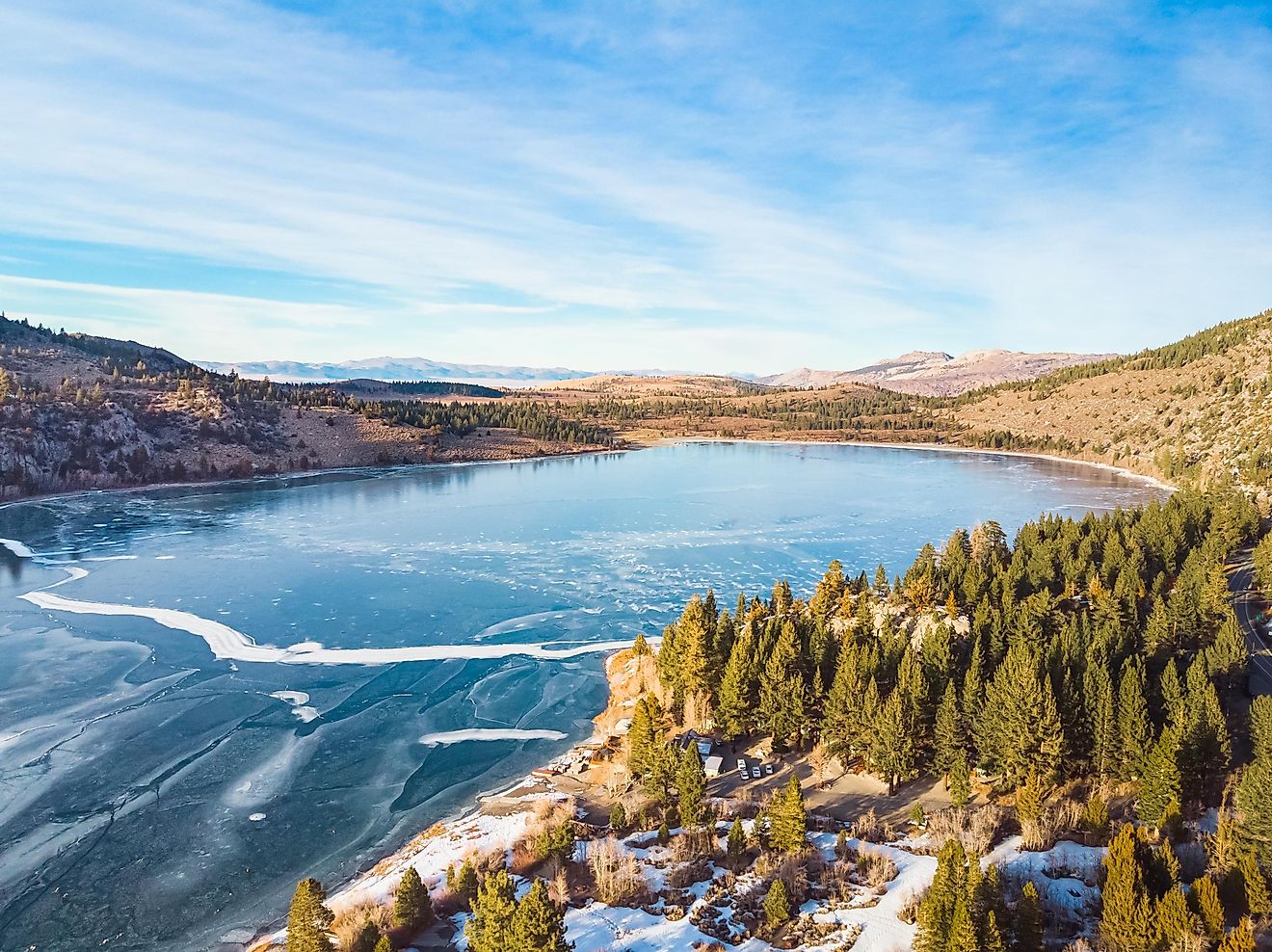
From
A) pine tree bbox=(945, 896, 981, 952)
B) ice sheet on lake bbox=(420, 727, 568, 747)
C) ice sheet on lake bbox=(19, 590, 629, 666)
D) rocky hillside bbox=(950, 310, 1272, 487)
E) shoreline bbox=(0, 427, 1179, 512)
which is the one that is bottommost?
ice sheet on lake bbox=(420, 727, 568, 747)

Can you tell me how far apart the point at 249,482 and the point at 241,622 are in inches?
2145

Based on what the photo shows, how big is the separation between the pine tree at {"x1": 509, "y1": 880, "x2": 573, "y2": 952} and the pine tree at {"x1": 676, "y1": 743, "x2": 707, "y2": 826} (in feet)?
19.4

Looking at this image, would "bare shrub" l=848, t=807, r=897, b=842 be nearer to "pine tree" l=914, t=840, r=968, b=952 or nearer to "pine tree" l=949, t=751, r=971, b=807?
"pine tree" l=949, t=751, r=971, b=807

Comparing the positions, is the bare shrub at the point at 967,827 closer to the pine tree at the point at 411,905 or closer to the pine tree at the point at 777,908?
the pine tree at the point at 777,908

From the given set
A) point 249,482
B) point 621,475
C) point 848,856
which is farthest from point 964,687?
point 249,482

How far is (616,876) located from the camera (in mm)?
15500

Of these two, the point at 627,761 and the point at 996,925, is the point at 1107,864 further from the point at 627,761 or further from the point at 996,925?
the point at 627,761

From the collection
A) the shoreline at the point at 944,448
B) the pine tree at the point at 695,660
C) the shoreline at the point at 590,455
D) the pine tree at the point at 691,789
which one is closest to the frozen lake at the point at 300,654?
the pine tree at the point at 695,660

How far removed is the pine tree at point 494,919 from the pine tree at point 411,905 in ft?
4.09

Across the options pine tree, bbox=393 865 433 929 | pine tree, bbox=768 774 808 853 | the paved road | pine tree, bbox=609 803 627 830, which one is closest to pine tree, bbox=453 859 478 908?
pine tree, bbox=393 865 433 929

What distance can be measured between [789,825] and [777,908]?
8.35 ft

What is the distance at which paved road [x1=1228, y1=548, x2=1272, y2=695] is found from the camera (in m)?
24.0

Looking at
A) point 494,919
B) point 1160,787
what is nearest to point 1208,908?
point 1160,787

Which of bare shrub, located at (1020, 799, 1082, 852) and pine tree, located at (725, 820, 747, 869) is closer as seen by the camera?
bare shrub, located at (1020, 799, 1082, 852)
